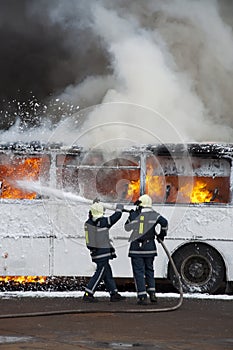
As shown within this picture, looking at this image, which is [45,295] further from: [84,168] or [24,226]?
[84,168]

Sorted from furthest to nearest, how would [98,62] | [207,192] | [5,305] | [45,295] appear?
[98,62]
[207,192]
[45,295]
[5,305]

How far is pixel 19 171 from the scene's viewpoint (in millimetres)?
14531

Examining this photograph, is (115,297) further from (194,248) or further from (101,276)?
(194,248)

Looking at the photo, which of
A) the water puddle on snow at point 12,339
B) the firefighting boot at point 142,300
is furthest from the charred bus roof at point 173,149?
the water puddle on snow at point 12,339

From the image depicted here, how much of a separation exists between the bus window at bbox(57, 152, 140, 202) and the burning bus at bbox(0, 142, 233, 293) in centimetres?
2

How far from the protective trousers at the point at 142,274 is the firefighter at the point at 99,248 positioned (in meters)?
0.48

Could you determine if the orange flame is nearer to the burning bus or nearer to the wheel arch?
the burning bus

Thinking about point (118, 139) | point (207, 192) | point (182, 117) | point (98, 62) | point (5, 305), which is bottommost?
point (5, 305)

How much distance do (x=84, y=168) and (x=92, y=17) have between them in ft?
26.1

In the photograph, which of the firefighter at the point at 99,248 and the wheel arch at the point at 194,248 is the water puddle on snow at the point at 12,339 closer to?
the firefighter at the point at 99,248

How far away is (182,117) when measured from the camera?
19.2 meters

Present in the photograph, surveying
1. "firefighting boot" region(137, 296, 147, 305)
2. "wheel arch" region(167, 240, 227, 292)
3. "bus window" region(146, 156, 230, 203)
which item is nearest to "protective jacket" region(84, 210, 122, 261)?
"firefighting boot" region(137, 296, 147, 305)

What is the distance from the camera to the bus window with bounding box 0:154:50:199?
14492mm

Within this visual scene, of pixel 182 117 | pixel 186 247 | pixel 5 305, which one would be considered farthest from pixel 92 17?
pixel 5 305
